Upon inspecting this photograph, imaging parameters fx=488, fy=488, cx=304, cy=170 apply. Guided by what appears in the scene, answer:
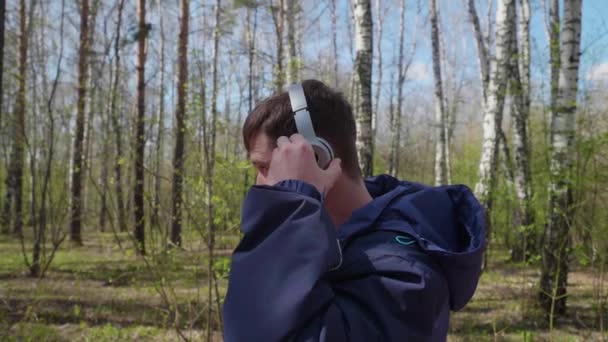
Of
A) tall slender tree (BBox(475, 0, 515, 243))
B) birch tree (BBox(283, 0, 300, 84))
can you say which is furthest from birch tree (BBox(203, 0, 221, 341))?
birch tree (BBox(283, 0, 300, 84))

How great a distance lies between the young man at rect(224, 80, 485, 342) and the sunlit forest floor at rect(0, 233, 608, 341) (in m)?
2.92

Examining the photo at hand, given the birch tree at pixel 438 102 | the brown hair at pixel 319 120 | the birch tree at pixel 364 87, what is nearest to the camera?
the brown hair at pixel 319 120

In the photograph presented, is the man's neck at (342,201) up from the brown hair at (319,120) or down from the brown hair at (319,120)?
down

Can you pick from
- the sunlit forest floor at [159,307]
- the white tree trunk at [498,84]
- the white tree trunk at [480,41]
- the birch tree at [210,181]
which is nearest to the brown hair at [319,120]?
the birch tree at [210,181]

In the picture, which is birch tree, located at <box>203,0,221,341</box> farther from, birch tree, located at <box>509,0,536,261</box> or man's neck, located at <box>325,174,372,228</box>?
birch tree, located at <box>509,0,536,261</box>

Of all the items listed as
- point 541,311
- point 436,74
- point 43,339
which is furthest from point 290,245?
point 436,74

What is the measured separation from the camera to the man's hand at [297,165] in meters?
1.06

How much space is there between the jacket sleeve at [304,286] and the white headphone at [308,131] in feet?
0.38

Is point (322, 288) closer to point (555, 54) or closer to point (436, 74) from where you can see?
point (555, 54)

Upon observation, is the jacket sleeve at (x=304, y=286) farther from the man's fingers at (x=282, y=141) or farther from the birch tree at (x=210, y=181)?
the birch tree at (x=210, y=181)

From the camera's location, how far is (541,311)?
5805 millimetres

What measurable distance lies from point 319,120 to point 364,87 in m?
4.75

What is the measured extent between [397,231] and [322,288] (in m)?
0.25

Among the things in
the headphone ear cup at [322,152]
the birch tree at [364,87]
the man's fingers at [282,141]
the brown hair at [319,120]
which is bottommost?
the headphone ear cup at [322,152]
